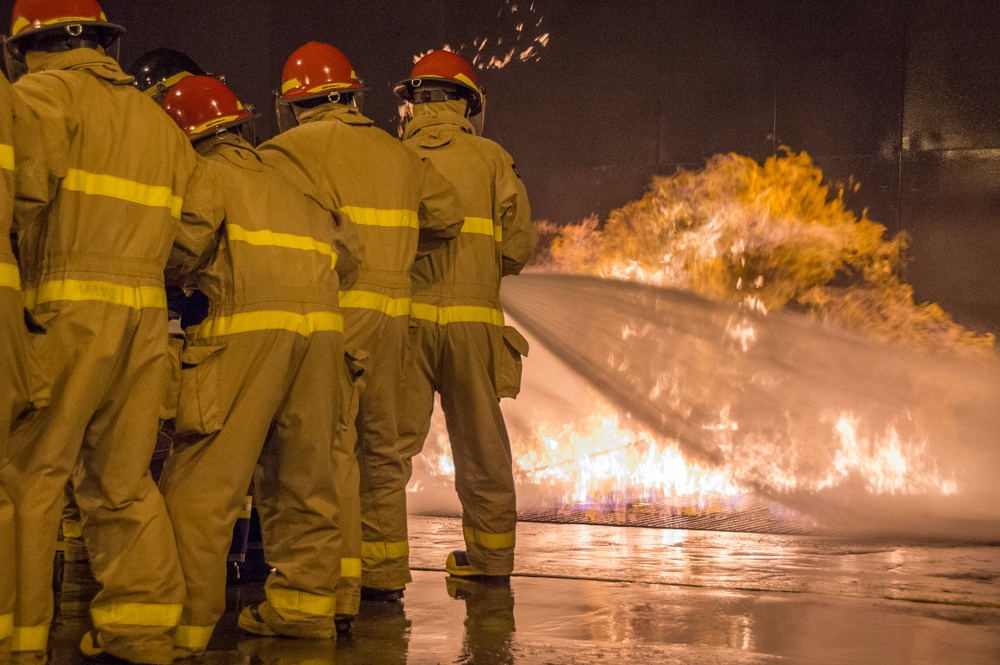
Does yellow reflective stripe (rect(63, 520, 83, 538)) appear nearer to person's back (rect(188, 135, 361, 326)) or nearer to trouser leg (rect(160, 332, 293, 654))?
trouser leg (rect(160, 332, 293, 654))

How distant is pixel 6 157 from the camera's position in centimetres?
272

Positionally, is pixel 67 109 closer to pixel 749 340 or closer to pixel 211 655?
pixel 211 655

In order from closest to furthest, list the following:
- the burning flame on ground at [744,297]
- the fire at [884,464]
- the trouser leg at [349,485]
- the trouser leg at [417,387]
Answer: the trouser leg at [349,485]
the trouser leg at [417,387]
the fire at [884,464]
the burning flame on ground at [744,297]

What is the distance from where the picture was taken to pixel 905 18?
6.14 meters

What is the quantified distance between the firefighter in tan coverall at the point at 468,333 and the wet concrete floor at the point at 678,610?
291 millimetres

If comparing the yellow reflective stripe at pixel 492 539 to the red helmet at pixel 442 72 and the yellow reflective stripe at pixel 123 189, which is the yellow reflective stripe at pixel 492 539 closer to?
the red helmet at pixel 442 72

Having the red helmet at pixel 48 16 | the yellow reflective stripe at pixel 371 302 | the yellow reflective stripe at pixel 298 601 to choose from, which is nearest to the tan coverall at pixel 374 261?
the yellow reflective stripe at pixel 371 302

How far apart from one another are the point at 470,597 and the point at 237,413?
4.27 feet

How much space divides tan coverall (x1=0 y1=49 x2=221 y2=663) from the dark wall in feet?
12.4

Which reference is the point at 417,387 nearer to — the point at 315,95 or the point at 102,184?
the point at 315,95

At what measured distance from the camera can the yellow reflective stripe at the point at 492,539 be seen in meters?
4.55

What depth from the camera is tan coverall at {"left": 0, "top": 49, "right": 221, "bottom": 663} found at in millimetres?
2879

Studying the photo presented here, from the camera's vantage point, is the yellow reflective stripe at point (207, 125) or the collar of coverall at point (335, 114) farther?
the collar of coverall at point (335, 114)

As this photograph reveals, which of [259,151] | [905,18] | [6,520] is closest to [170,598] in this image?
[6,520]
